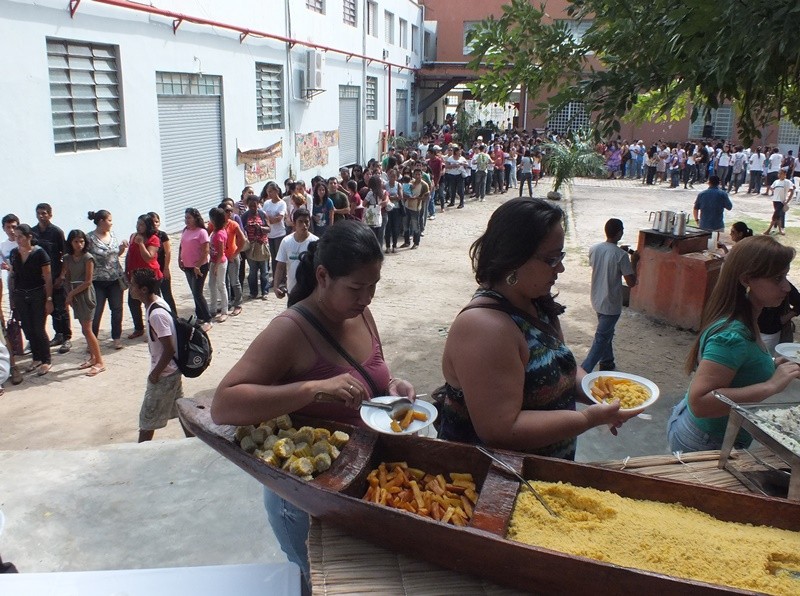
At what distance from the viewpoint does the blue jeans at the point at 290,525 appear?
2260 mm

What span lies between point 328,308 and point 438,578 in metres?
0.97

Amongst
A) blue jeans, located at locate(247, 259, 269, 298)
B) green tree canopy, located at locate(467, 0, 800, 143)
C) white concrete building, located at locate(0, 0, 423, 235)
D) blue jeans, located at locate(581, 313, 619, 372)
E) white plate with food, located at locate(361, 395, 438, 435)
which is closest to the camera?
white plate with food, located at locate(361, 395, 438, 435)

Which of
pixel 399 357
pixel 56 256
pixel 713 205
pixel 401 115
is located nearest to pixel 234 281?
pixel 56 256

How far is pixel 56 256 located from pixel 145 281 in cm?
318

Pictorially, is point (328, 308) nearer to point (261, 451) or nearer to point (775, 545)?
point (261, 451)

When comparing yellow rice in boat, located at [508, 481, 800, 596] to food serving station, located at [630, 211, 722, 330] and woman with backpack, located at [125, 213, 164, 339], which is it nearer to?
woman with backpack, located at [125, 213, 164, 339]

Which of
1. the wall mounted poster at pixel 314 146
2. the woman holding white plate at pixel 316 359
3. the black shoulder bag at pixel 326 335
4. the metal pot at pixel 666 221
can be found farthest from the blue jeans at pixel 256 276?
the wall mounted poster at pixel 314 146

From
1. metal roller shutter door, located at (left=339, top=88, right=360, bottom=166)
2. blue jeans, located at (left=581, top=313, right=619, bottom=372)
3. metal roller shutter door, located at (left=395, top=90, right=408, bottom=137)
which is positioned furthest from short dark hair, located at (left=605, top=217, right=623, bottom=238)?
metal roller shutter door, located at (left=395, top=90, right=408, bottom=137)

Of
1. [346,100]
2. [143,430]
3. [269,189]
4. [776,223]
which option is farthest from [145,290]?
[346,100]

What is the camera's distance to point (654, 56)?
5000 mm

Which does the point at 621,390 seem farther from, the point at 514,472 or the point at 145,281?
the point at 145,281

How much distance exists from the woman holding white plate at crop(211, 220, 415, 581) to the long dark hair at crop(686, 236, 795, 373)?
1.37m

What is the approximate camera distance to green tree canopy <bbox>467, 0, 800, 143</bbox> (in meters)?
3.85

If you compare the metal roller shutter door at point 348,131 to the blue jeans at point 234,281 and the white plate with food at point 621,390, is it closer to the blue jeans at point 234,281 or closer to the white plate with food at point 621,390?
the blue jeans at point 234,281
